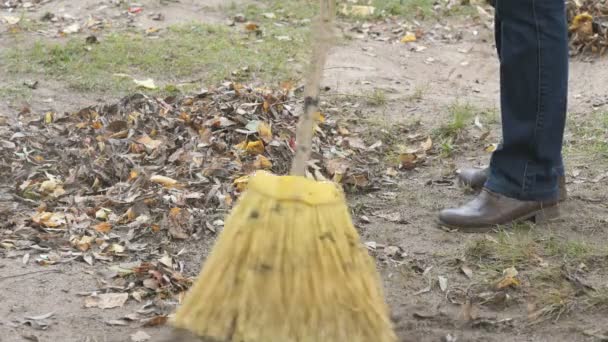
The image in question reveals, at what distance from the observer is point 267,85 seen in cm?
589

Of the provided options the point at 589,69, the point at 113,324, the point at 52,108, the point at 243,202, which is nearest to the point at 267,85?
the point at 52,108

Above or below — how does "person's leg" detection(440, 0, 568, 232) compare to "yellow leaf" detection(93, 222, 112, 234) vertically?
above

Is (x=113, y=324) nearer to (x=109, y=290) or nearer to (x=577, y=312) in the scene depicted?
(x=109, y=290)

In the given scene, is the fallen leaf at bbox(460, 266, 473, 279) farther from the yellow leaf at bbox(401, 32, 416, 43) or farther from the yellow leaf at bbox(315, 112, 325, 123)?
the yellow leaf at bbox(401, 32, 416, 43)

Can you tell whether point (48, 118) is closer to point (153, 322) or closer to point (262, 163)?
point (262, 163)

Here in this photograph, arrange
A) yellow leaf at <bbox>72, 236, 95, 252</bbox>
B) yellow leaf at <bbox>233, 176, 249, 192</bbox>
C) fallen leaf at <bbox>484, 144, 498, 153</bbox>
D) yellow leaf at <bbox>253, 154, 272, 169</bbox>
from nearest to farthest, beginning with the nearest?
yellow leaf at <bbox>72, 236, 95, 252</bbox>, yellow leaf at <bbox>233, 176, 249, 192</bbox>, yellow leaf at <bbox>253, 154, 272, 169</bbox>, fallen leaf at <bbox>484, 144, 498, 153</bbox>

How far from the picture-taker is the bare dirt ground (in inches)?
119

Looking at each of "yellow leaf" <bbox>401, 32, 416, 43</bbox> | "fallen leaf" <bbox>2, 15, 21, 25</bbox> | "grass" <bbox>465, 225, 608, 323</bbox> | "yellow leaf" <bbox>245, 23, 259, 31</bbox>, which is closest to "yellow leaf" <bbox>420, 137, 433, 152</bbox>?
"grass" <bbox>465, 225, 608, 323</bbox>

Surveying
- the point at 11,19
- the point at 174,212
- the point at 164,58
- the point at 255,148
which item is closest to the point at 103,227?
the point at 174,212

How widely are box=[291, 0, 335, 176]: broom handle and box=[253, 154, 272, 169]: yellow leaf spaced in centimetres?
183

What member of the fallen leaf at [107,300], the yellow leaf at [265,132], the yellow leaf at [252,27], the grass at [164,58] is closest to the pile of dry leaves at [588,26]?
the grass at [164,58]

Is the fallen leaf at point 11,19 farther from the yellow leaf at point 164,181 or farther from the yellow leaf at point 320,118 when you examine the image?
the yellow leaf at point 164,181

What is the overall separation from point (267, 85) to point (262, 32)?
143cm

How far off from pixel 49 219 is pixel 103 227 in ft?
0.75
